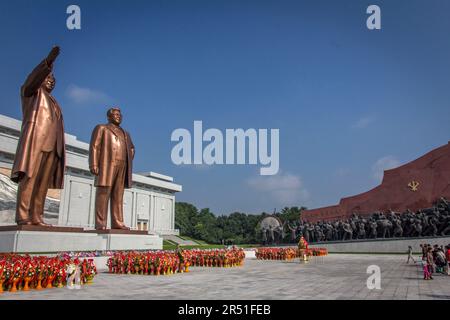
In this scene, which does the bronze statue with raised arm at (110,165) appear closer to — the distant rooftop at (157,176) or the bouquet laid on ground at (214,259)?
the bouquet laid on ground at (214,259)

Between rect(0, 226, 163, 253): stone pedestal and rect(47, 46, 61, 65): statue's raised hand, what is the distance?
4.51 metres

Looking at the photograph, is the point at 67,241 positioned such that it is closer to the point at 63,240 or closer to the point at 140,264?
the point at 63,240

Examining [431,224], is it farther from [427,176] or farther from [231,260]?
[231,260]

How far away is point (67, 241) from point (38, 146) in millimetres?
2948

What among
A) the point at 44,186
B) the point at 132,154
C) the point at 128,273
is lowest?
the point at 128,273

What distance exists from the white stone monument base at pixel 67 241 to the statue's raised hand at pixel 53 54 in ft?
15.1

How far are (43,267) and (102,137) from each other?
6933mm

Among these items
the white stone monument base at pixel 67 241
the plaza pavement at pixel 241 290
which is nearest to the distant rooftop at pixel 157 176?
the white stone monument base at pixel 67 241

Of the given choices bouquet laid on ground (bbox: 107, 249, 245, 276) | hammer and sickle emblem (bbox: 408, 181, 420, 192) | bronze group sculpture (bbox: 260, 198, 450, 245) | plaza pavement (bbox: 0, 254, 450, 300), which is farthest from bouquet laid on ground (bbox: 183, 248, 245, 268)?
hammer and sickle emblem (bbox: 408, 181, 420, 192)

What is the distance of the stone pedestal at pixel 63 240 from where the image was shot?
32.0 ft

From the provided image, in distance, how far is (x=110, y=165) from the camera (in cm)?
1366

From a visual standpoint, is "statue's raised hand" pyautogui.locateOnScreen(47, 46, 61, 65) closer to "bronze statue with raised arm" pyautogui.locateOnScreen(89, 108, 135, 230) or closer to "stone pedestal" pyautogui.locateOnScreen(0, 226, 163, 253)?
"bronze statue with raised arm" pyautogui.locateOnScreen(89, 108, 135, 230)
